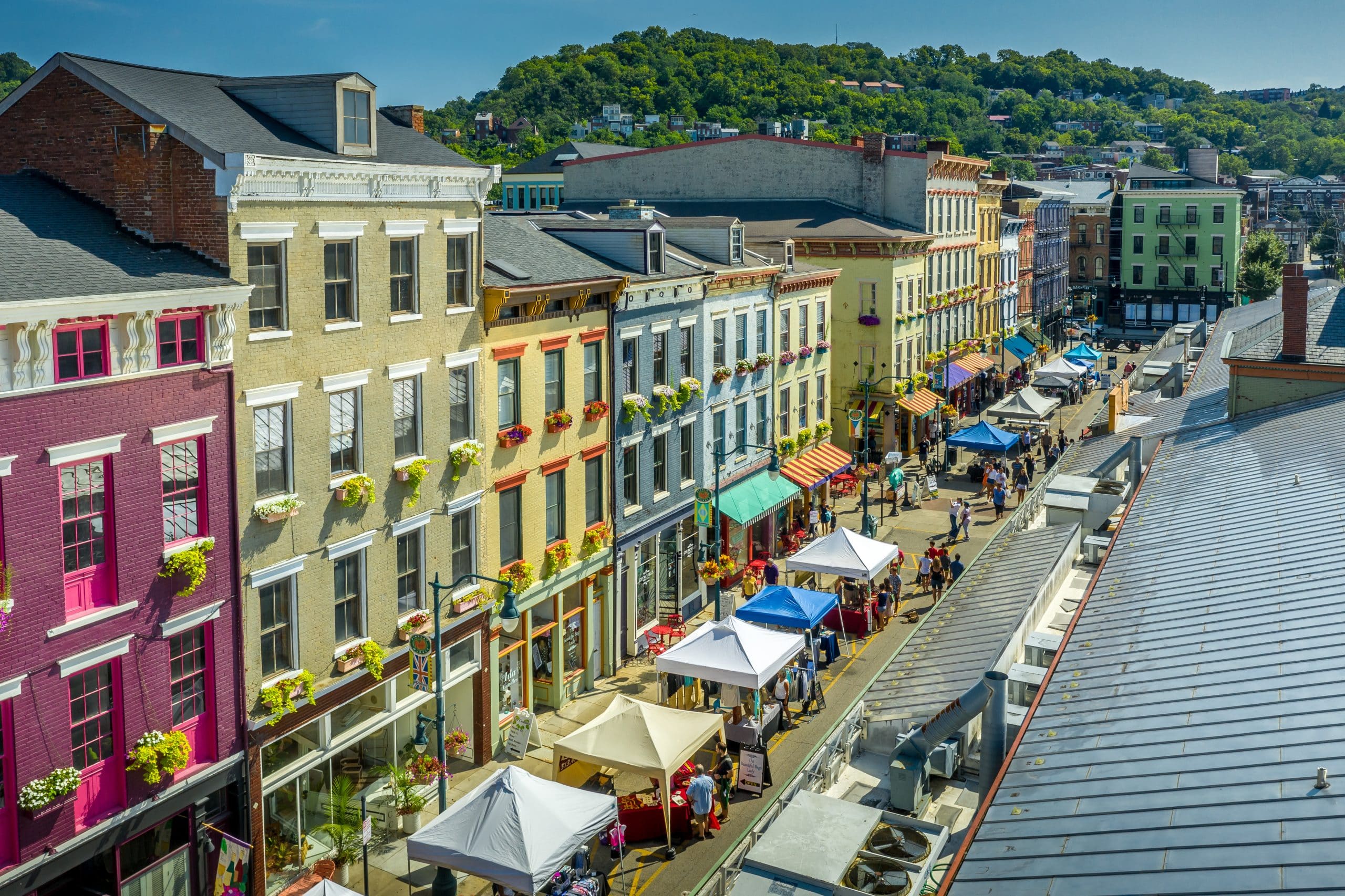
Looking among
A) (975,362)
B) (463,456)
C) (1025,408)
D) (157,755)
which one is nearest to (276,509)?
(157,755)

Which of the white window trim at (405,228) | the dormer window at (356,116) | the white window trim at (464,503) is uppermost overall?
the dormer window at (356,116)

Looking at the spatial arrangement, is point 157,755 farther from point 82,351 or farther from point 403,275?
point 403,275

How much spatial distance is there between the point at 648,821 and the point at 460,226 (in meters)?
12.8

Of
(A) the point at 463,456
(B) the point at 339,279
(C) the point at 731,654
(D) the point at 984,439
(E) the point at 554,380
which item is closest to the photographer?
(B) the point at 339,279

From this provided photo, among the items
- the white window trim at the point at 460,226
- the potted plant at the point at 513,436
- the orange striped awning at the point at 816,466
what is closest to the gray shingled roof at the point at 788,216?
the orange striped awning at the point at 816,466

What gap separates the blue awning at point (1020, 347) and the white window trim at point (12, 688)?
246 ft

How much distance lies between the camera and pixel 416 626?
2475 centimetres

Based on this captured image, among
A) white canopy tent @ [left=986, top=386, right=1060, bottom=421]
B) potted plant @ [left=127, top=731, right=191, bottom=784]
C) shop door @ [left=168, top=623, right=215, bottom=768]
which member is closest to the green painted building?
white canopy tent @ [left=986, top=386, right=1060, bottom=421]

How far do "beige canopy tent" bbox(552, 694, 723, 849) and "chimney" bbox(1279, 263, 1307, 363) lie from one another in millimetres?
16569

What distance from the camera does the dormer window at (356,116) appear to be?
2305 centimetres

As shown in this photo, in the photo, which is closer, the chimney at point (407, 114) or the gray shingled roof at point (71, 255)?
the gray shingled roof at point (71, 255)

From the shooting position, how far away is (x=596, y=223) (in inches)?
1348

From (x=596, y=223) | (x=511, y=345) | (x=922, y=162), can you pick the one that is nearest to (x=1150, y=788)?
(x=511, y=345)

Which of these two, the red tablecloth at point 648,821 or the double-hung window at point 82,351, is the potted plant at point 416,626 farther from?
the double-hung window at point 82,351
